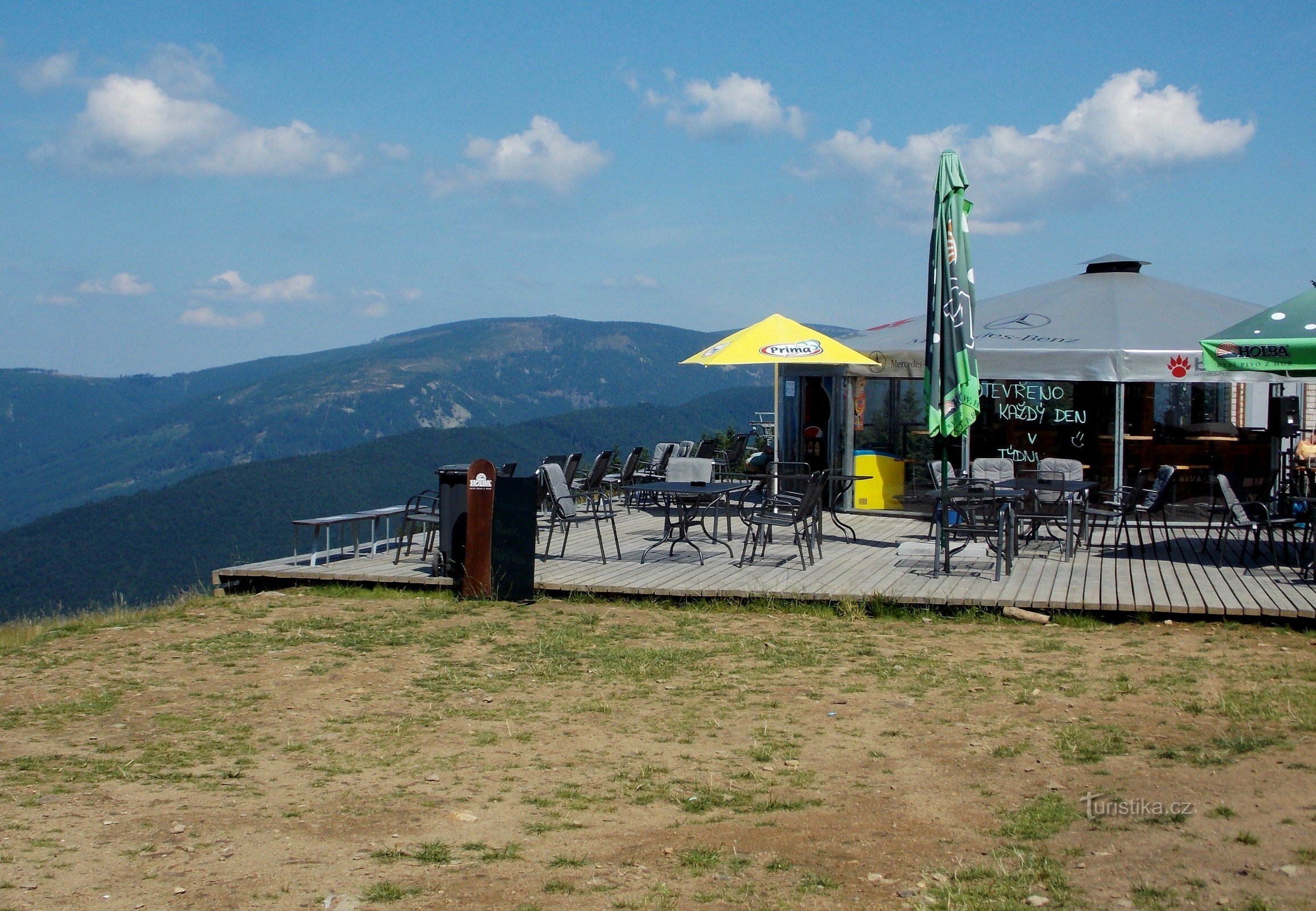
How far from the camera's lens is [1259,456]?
12.7m

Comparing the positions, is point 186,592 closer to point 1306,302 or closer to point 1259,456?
point 1306,302

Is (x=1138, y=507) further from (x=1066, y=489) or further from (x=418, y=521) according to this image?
(x=418, y=521)

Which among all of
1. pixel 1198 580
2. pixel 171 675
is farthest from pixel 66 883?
pixel 1198 580

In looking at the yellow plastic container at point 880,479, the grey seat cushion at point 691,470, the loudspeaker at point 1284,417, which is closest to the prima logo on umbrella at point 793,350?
the yellow plastic container at point 880,479

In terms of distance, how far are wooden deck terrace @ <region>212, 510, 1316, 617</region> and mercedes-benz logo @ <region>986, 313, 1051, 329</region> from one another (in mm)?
3103

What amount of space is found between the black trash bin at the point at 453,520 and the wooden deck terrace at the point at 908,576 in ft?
0.57

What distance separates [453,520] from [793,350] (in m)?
4.99

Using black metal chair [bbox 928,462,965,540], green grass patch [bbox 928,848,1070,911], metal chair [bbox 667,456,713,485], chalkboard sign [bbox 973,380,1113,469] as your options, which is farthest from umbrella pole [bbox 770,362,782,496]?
green grass patch [bbox 928,848,1070,911]

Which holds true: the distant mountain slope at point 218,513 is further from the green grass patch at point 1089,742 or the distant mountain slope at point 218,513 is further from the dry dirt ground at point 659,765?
the green grass patch at point 1089,742

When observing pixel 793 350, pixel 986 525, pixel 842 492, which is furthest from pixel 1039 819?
pixel 842 492

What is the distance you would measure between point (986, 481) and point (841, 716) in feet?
17.0

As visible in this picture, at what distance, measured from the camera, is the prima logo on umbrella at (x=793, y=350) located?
12750 mm

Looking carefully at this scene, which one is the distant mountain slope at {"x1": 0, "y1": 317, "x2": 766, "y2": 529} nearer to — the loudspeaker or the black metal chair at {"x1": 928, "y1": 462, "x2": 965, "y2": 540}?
the black metal chair at {"x1": 928, "y1": 462, "x2": 965, "y2": 540}

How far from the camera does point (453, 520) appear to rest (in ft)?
30.3
